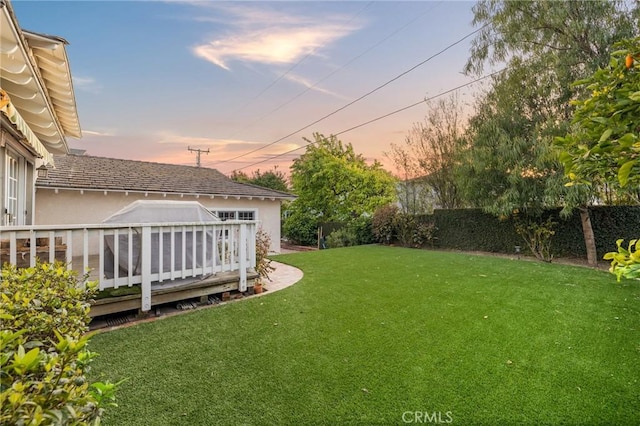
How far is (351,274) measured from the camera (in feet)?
25.0

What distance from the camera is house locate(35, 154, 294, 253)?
9875 mm

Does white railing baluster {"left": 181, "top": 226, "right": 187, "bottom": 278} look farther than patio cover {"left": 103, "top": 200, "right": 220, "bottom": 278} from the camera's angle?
Yes

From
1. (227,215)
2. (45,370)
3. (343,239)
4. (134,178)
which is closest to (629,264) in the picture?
(45,370)

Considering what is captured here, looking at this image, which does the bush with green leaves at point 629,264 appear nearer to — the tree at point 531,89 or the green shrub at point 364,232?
the tree at point 531,89

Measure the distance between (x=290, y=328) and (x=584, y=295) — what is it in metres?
5.69

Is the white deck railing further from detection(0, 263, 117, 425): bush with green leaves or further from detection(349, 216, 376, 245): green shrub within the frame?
detection(349, 216, 376, 245): green shrub

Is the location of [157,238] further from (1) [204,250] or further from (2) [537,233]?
(2) [537,233]

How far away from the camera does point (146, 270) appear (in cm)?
446

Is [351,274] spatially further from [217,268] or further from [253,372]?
[253,372]

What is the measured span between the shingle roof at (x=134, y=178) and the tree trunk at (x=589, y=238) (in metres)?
11.7

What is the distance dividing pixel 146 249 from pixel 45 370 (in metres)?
3.85

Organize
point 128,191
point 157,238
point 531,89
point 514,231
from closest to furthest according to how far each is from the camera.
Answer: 1. point 157,238
2. point 531,89
3. point 128,191
4. point 514,231

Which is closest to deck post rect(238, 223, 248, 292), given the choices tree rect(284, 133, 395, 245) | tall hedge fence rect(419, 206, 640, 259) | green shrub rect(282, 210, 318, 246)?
tall hedge fence rect(419, 206, 640, 259)

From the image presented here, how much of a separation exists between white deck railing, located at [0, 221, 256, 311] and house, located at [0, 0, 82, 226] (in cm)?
98
